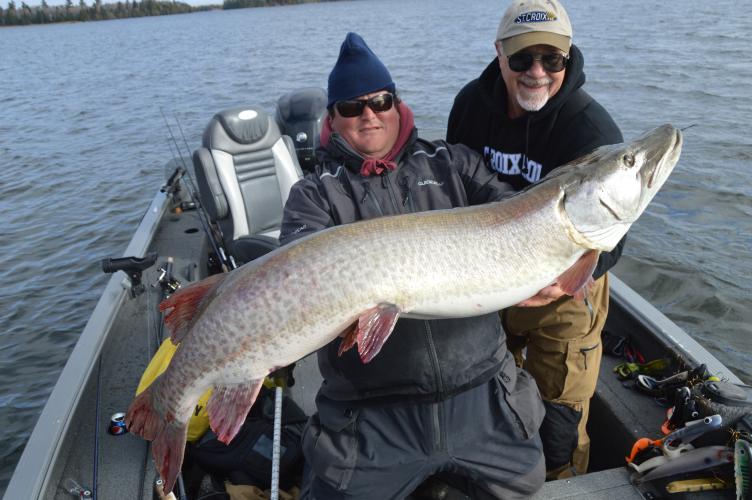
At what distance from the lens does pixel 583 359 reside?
286 cm

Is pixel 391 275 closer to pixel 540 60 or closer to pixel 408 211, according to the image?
pixel 408 211

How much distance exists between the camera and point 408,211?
2.30m

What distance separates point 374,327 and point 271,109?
45.9 feet

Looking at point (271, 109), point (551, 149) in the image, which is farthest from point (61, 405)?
point (271, 109)

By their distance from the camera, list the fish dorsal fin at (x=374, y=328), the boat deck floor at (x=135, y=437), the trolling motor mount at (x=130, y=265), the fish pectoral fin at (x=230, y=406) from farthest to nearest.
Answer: the trolling motor mount at (x=130, y=265)
the boat deck floor at (x=135, y=437)
the fish pectoral fin at (x=230, y=406)
the fish dorsal fin at (x=374, y=328)

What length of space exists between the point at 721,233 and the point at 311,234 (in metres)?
7.12

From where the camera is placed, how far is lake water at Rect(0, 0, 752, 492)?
632 cm

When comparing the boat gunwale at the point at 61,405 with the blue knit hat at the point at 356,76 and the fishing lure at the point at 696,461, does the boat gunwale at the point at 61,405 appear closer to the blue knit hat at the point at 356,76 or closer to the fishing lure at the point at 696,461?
the blue knit hat at the point at 356,76

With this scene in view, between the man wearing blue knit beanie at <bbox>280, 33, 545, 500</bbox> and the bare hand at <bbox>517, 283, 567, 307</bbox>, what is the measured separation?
17 centimetres

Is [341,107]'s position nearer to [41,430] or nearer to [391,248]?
[391,248]

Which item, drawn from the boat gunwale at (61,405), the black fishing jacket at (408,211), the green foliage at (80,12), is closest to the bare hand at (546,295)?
the black fishing jacket at (408,211)

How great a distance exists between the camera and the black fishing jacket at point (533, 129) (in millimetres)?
2605

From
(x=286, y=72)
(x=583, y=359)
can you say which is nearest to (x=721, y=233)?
(x=583, y=359)

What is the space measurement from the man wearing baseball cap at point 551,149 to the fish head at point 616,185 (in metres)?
0.59
